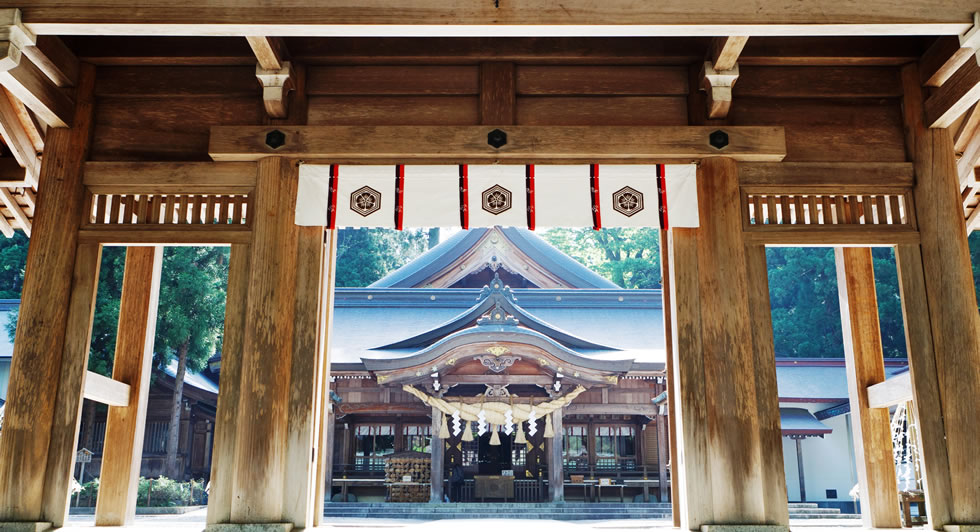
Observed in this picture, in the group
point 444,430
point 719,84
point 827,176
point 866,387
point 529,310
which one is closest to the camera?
point 719,84

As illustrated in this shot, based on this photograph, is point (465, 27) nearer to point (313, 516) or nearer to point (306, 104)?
point (306, 104)

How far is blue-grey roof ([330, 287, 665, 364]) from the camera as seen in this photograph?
1855cm

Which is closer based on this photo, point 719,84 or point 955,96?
point 955,96

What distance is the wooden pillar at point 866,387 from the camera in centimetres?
716

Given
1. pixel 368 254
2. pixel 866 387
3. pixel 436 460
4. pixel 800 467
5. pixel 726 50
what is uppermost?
pixel 368 254

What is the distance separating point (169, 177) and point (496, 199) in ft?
7.44

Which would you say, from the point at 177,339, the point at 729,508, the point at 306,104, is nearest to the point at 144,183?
the point at 306,104

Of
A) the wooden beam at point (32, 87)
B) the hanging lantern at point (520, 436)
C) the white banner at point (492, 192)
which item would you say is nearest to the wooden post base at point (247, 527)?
the white banner at point (492, 192)

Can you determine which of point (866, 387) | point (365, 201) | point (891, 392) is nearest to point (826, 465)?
point (866, 387)

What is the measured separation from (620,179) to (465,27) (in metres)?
1.63

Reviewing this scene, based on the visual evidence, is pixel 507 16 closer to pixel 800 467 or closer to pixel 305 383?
pixel 305 383

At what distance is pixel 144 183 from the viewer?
18.2ft

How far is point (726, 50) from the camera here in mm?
5094

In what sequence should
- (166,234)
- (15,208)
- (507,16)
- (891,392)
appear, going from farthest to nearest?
(15,208)
(891,392)
(166,234)
(507,16)
